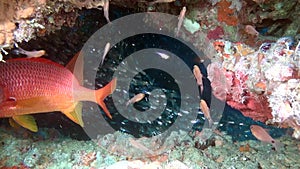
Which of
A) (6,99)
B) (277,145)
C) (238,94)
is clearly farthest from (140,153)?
(277,145)

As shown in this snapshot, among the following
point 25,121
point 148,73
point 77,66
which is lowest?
point 25,121

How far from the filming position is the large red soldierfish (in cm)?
253

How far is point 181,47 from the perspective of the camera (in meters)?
3.52

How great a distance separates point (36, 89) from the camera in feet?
8.66

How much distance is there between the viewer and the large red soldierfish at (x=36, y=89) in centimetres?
253

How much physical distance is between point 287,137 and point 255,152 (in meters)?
0.74

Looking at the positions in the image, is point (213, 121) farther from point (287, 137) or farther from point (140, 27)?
point (140, 27)

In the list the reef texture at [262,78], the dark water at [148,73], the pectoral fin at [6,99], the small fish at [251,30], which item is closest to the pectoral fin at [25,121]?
the pectoral fin at [6,99]

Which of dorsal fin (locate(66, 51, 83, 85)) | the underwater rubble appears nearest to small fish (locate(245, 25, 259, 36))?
the underwater rubble

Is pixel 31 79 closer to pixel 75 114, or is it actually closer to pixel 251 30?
pixel 75 114

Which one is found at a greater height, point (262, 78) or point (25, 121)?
point (262, 78)

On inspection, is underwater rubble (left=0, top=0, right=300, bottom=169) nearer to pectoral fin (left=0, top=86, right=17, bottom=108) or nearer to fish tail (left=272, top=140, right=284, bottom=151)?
fish tail (left=272, top=140, right=284, bottom=151)

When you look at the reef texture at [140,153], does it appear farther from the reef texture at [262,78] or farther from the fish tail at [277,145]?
the reef texture at [262,78]

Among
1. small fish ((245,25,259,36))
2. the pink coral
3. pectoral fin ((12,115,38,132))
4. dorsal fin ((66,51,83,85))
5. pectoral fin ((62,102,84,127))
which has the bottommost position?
pectoral fin ((12,115,38,132))
